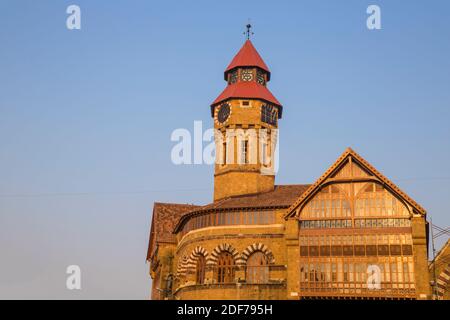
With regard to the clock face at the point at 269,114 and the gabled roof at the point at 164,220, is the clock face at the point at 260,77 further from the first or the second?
the gabled roof at the point at 164,220

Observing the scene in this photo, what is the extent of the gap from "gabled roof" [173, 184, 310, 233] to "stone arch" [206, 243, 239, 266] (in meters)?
3.27

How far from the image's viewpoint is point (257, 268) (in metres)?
50.4

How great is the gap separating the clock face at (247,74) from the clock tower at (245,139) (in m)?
0.83

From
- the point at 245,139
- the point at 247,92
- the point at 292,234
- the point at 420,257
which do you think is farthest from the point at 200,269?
the point at 247,92

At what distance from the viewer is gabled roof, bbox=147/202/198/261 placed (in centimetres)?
6681

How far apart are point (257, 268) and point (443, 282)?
1665 cm

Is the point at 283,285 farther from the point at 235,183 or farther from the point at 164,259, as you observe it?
the point at 164,259

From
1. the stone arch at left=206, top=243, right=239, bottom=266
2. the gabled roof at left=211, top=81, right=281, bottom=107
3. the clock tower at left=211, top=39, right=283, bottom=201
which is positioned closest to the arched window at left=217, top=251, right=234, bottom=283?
the stone arch at left=206, top=243, right=239, bottom=266
